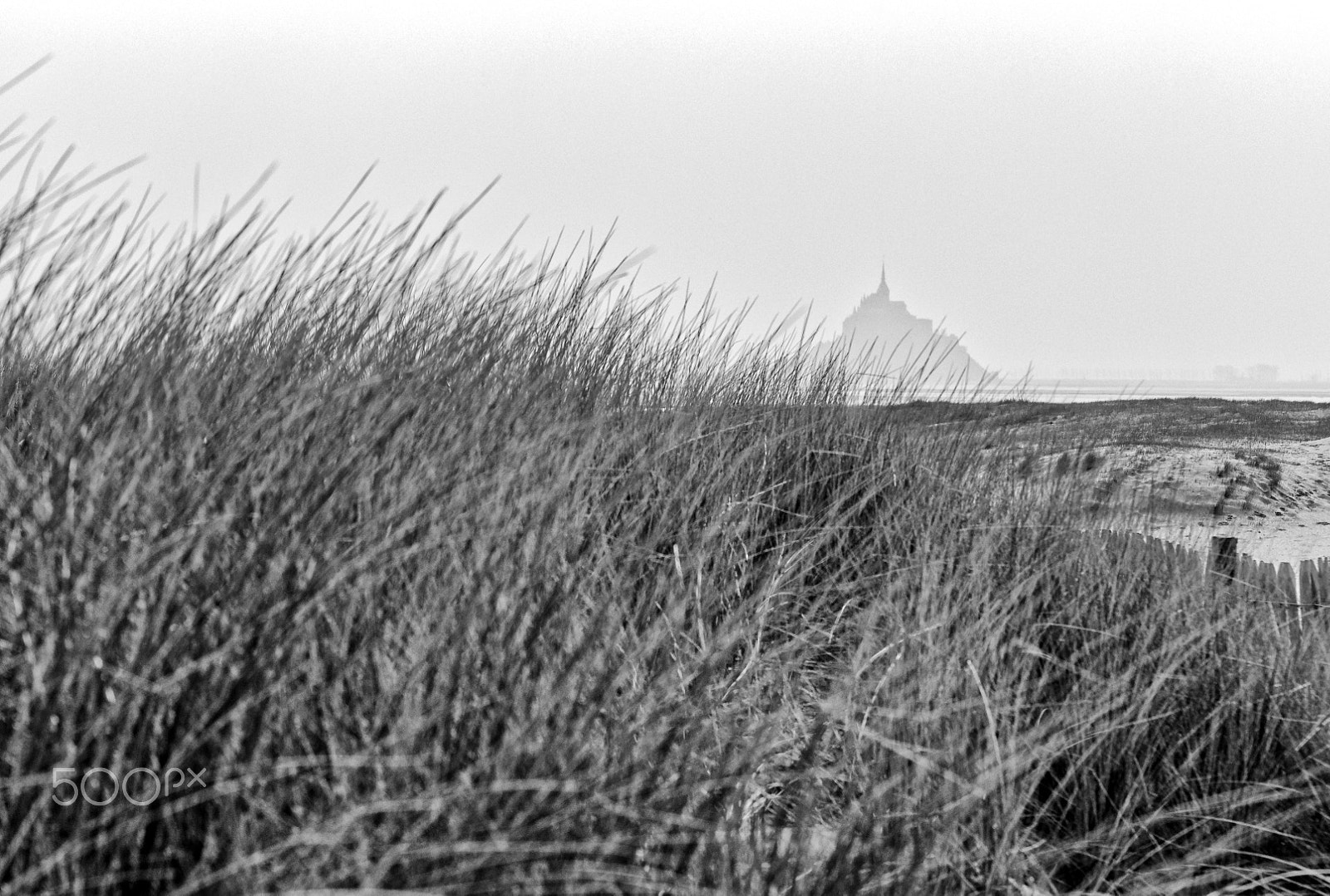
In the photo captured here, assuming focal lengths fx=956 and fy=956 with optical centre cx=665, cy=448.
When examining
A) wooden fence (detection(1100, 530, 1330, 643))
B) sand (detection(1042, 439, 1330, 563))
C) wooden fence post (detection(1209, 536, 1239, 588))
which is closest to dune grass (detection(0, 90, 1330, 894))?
wooden fence (detection(1100, 530, 1330, 643))

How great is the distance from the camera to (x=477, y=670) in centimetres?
121

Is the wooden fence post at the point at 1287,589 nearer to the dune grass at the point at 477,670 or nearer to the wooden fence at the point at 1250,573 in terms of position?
the wooden fence at the point at 1250,573

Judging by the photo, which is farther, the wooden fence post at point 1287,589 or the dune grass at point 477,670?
the wooden fence post at point 1287,589

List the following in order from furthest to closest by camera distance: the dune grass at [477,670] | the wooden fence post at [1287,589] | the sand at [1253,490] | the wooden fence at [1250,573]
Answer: the sand at [1253,490] → the wooden fence post at [1287,589] → the wooden fence at [1250,573] → the dune grass at [477,670]

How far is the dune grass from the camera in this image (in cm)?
104

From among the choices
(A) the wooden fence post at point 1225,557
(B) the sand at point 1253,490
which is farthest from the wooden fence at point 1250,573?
(B) the sand at point 1253,490

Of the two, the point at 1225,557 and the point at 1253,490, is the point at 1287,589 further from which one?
the point at 1253,490

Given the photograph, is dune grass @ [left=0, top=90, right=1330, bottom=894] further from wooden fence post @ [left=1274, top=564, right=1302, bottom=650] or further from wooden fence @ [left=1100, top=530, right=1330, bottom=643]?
wooden fence post @ [left=1274, top=564, right=1302, bottom=650]

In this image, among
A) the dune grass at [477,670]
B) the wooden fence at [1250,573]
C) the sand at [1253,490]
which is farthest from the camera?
the sand at [1253,490]

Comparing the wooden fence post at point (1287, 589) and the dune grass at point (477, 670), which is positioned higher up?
the dune grass at point (477, 670)

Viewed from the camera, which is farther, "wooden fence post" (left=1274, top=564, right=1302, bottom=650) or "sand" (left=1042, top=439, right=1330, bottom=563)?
"sand" (left=1042, top=439, right=1330, bottom=563)

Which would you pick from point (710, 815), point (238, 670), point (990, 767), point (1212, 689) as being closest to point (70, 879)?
point (238, 670)

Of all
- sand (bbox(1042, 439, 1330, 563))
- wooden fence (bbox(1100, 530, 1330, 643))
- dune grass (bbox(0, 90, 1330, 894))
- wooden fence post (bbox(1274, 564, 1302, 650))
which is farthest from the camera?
sand (bbox(1042, 439, 1330, 563))

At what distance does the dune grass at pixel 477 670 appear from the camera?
1042mm
